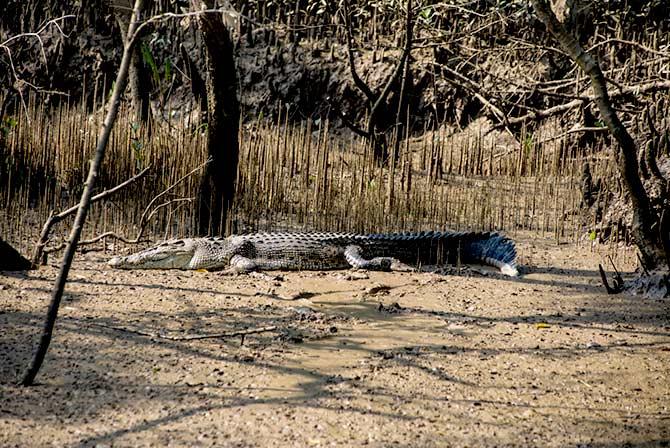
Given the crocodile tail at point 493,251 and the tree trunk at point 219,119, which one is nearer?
the crocodile tail at point 493,251

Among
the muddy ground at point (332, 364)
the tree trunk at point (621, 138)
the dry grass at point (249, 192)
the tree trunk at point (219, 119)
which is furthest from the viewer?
the dry grass at point (249, 192)

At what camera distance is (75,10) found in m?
13.4

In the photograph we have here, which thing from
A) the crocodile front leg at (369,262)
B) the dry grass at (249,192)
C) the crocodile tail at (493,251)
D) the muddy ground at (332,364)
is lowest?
the muddy ground at (332,364)

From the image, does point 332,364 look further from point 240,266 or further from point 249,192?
point 249,192

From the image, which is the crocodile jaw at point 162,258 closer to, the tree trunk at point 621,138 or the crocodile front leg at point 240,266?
the crocodile front leg at point 240,266

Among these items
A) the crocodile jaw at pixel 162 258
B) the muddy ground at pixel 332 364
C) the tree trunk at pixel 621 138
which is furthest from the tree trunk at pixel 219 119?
the tree trunk at pixel 621 138

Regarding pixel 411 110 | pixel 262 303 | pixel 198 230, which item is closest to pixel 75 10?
pixel 411 110

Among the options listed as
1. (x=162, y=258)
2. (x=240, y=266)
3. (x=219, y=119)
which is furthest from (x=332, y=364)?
(x=219, y=119)

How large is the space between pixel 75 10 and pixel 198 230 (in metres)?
8.21

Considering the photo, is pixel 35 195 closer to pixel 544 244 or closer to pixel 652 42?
pixel 544 244

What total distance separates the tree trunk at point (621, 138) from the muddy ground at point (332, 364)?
441 millimetres

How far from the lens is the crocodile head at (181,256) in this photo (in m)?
5.77

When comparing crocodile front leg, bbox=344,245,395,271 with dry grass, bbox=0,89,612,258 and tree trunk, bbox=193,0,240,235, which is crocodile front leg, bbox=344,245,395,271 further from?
tree trunk, bbox=193,0,240,235

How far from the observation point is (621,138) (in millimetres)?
5176
